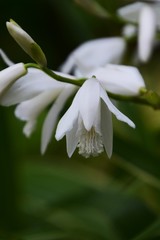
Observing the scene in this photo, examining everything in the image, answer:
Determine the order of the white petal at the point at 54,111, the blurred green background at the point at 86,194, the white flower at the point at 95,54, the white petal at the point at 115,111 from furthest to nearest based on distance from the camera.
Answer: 1. the white flower at the point at 95,54
2. the blurred green background at the point at 86,194
3. the white petal at the point at 54,111
4. the white petal at the point at 115,111

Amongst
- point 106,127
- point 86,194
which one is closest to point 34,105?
point 106,127

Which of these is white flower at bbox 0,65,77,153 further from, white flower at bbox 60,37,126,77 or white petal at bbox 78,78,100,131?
white flower at bbox 60,37,126,77

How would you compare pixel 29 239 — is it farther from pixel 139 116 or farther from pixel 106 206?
pixel 139 116

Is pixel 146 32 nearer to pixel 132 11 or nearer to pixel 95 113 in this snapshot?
pixel 132 11

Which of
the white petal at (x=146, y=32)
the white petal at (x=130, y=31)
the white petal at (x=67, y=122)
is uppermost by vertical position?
the white petal at (x=130, y=31)

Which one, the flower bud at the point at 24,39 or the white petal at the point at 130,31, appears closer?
the flower bud at the point at 24,39

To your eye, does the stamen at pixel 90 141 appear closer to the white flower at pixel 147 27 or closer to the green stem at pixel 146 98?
the green stem at pixel 146 98

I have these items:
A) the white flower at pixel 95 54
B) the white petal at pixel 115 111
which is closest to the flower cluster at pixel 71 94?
the white petal at pixel 115 111
